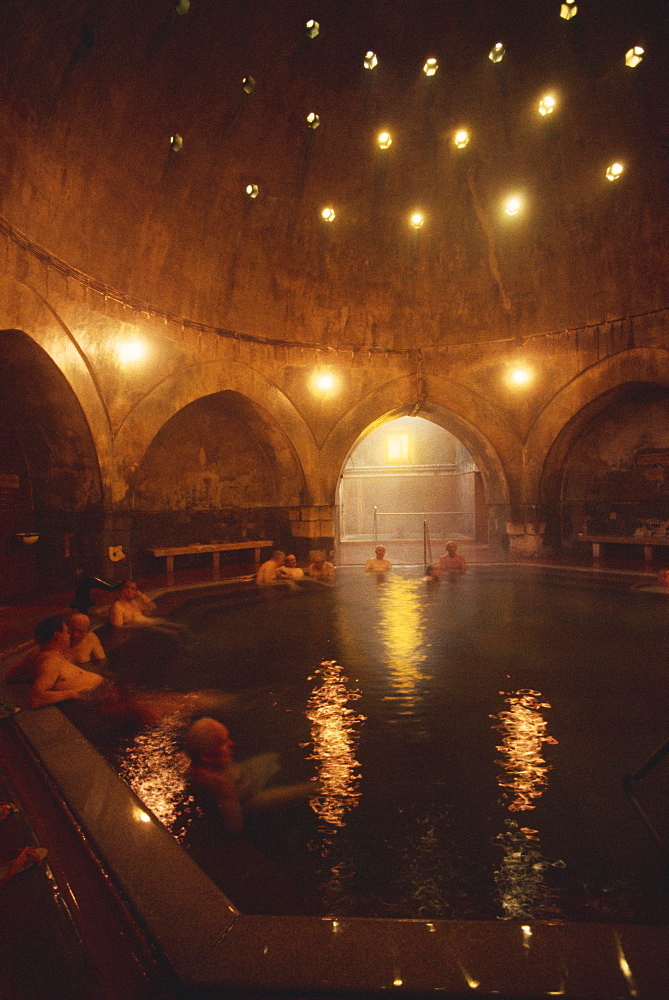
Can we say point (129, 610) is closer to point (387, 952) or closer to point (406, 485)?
point (387, 952)

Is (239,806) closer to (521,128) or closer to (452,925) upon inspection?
(452,925)

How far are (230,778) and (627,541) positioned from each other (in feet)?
32.9

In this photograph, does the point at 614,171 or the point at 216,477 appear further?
the point at 216,477

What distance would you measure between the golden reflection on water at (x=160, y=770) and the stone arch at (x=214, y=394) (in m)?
5.61

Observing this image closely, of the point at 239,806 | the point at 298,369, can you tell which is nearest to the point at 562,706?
the point at 239,806

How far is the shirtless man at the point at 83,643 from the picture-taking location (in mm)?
5516

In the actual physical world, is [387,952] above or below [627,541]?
below

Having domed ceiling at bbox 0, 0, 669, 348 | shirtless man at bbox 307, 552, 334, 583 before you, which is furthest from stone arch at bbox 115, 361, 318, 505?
shirtless man at bbox 307, 552, 334, 583

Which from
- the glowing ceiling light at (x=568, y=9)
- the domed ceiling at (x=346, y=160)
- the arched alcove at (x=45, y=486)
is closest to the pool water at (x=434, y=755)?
the arched alcove at (x=45, y=486)

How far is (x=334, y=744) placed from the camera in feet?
12.8

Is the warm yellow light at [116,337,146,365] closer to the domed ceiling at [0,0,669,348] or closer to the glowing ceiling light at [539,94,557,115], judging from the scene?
the domed ceiling at [0,0,669,348]

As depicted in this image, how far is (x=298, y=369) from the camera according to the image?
11.9 meters

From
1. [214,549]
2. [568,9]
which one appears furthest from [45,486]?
[568,9]

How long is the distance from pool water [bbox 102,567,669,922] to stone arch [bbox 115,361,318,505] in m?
3.03
